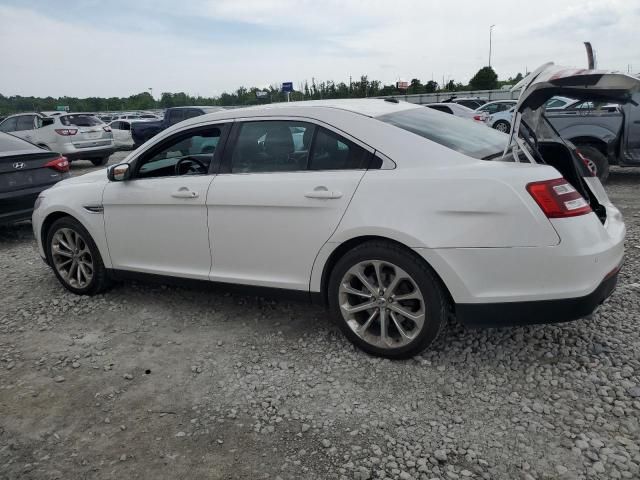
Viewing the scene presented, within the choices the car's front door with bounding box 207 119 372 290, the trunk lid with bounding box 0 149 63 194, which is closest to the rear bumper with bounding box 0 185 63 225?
the trunk lid with bounding box 0 149 63 194

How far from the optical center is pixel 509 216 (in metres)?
2.74

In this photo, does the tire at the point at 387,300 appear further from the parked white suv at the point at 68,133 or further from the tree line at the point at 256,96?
the tree line at the point at 256,96

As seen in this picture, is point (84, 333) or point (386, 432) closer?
point (386, 432)

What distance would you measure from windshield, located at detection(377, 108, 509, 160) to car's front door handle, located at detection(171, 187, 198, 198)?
1.40m

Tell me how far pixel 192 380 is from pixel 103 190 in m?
1.94

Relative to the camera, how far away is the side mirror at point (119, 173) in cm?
420

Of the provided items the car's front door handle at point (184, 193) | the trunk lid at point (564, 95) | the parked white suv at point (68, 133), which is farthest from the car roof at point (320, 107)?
the parked white suv at point (68, 133)

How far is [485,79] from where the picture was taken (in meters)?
45.9

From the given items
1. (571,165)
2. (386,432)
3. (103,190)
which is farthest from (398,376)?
(103,190)

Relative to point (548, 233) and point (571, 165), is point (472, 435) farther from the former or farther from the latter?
point (571, 165)

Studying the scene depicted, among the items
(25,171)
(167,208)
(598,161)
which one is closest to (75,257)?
(167,208)

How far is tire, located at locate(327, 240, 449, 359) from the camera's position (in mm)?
3002

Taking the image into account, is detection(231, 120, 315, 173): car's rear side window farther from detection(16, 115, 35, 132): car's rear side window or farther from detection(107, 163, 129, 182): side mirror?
detection(16, 115, 35, 132): car's rear side window

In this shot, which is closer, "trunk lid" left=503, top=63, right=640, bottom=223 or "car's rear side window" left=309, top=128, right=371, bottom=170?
"trunk lid" left=503, top=63, right=640, bottom=223
